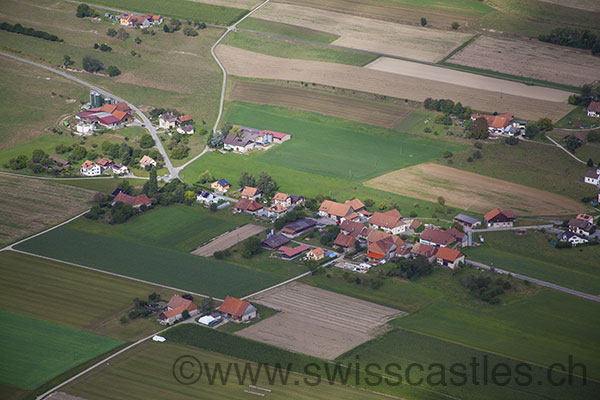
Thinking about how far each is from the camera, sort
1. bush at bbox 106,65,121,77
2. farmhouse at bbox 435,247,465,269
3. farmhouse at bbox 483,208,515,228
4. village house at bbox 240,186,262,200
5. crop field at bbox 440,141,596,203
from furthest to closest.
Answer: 1. bush at bbox 106,65,121,77
2. crop field at bbox 440,141,596,203
3. village house at bbox 240,186,262,200
4. farmhouse at bbox 483,208,515,228
5. farmhouse at bbox 435,247,465,269

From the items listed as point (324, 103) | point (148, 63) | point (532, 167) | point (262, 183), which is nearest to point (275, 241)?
point (262, 183)

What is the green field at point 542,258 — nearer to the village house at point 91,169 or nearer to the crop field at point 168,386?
the crop field at point 168,386

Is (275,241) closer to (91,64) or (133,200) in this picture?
(133,200)

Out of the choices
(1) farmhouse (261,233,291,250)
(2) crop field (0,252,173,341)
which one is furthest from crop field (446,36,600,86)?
(2) crop field (0,252,173,341)

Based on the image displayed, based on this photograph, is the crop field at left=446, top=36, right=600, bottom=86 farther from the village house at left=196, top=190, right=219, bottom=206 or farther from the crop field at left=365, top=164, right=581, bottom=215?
the village house at left=196, top=190, right=219, bottom=206

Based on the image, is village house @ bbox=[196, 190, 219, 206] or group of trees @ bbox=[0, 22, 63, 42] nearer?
village house @ bbox=[196, 190, 219, 206]
